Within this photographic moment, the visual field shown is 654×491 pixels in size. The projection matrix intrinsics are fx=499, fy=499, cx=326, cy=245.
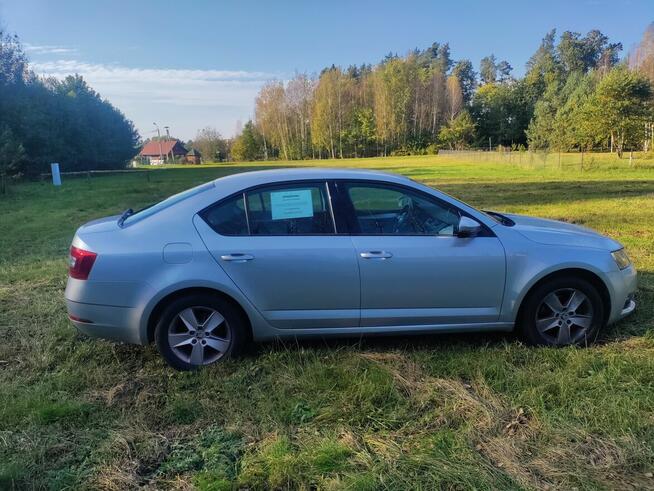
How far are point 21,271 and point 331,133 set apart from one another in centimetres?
8764

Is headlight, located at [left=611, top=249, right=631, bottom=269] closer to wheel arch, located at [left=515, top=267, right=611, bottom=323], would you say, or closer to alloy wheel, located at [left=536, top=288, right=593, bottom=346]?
wheel arch, located at [left=515, top=267, right=611, bottom=323]

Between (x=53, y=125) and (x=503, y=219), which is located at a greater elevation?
(x=53, y=125)

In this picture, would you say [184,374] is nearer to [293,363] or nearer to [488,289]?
[293,363]

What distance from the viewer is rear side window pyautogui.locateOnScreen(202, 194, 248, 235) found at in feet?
12.7

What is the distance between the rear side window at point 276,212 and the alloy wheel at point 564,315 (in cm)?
190

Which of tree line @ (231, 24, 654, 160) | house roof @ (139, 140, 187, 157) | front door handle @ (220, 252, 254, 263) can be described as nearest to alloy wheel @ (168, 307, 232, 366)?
front door handle @ (220, 252, 254, 263)

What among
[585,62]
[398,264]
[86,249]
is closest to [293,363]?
[398,264]

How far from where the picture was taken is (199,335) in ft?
12.8

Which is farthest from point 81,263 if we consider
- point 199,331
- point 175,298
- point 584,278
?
point 584,278

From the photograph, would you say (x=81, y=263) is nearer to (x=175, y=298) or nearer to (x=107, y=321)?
(x=107, y=321)

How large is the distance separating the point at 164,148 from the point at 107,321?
5133 inches

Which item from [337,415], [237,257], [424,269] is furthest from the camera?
[424,269]

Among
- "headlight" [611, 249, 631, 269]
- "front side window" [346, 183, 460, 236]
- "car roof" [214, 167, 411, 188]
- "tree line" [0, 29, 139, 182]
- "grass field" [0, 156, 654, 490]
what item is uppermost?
"tree line" [0, 29, 139, 182]

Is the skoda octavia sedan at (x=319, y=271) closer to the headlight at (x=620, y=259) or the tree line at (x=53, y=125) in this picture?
the headlight at (x=620, y=259)
